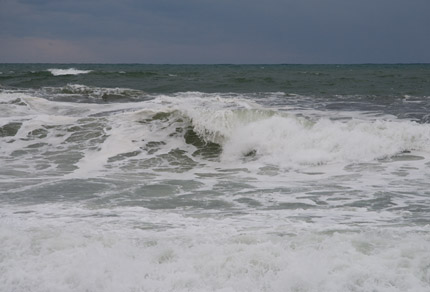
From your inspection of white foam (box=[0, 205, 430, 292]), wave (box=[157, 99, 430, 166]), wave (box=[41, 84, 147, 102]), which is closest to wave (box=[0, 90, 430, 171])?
wave (box=[157, 99, 430, 166])

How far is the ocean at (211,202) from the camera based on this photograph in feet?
13.9

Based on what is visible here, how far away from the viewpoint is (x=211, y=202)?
6.69 metres

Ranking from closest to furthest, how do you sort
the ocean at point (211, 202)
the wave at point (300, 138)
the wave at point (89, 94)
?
the ocean at point (211, 202) → the wave at point (300, 138) → the wave at point (89, 94)

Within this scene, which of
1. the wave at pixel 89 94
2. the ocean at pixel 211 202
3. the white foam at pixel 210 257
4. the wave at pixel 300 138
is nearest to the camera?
the white foam at pixel 210 257

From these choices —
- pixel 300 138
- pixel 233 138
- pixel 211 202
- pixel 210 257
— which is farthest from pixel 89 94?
pixel 210 257

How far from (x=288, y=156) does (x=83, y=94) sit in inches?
541

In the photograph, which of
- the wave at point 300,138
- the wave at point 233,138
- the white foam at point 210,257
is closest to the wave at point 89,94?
the wave at point 233,138

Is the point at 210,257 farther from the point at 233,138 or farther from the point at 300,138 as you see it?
the point at 233,138

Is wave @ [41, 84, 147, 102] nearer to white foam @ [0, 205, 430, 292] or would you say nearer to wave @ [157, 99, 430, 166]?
wave @ [157, 99, 430, 166]

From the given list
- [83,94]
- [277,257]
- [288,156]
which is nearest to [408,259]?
[277,257]

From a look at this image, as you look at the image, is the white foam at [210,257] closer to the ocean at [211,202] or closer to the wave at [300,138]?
the ocean at [211,202]

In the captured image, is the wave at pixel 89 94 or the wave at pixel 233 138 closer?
the wave at pixel 233 138

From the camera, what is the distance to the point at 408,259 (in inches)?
172

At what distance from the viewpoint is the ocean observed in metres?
4.23
